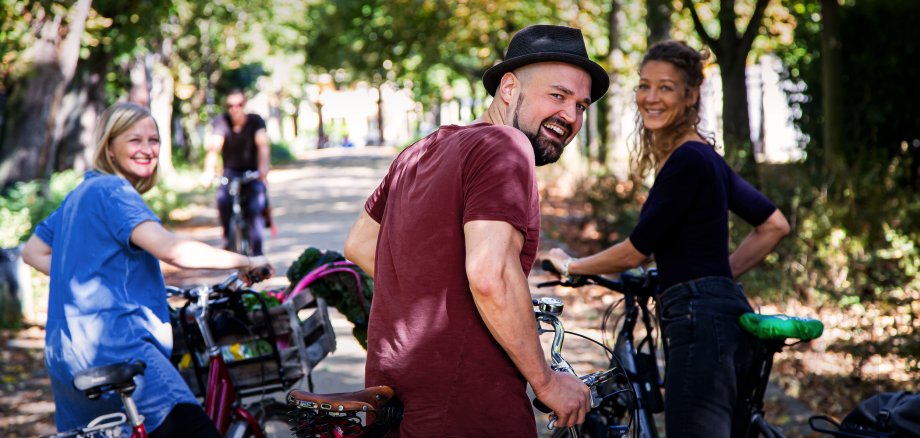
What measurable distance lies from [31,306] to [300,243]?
5311 millimetres

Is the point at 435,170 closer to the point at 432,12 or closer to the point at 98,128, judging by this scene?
the point at 98,128

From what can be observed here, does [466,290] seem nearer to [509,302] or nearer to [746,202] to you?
[509,302]

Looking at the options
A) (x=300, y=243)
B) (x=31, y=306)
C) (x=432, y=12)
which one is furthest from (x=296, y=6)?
(x=31, y=306)

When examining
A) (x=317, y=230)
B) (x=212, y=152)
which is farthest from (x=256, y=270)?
(x=317, y=230)

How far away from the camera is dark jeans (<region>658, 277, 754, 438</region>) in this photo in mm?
3439

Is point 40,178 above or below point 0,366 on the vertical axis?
above

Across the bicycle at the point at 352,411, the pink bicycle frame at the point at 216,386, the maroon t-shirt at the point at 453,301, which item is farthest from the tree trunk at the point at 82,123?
the maroon t-shirt at the point at 453,301

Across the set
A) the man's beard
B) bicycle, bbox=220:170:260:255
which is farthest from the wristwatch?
bicycle, bbox=220:170:260:255

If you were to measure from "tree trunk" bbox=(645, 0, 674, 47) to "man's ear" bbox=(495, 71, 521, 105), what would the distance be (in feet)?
36.3

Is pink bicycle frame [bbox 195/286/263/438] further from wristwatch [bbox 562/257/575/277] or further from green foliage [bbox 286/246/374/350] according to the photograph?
wristwatch [bbox 562/257/575/277]

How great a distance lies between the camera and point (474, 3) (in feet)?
75.1

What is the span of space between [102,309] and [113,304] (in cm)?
4

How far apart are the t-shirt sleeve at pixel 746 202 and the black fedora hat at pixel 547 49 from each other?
4.29 feet

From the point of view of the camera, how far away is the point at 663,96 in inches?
153
